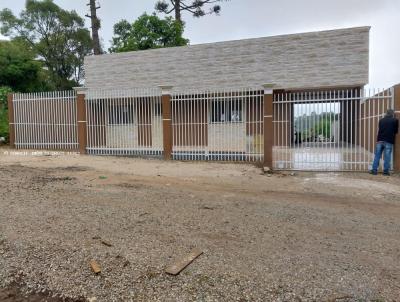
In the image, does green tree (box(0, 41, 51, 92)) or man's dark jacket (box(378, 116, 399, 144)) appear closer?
man's dark jacket (box(378, 116, 399, 144))

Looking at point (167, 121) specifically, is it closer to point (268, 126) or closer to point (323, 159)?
point (268, 126)

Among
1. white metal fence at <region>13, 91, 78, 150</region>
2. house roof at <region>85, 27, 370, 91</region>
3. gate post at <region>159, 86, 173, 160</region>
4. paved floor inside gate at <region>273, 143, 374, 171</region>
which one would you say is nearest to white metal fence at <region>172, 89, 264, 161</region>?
gate post at <region>159, 86, 173, 160</region>

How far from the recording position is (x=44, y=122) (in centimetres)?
1418

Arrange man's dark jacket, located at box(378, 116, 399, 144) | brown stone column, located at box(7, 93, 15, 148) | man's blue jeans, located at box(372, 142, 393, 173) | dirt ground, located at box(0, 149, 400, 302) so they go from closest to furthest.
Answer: dirt ground, located at box(0, 149, 400, 302)
man's dark jacket, located at box(378, 116, 399, 144)
man's blue jeans, located at box(372, 142, 393, 173)
brown stone column, located at box(7, 93, 15, 148)

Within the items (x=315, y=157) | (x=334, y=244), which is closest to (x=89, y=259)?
(x=334, y=244)

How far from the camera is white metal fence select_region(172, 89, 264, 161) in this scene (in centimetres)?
1148

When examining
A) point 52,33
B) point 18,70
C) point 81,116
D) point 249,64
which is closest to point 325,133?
point 249,64

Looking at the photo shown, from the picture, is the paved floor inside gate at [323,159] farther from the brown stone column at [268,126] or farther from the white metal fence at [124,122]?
the white metal fence at [124,122]

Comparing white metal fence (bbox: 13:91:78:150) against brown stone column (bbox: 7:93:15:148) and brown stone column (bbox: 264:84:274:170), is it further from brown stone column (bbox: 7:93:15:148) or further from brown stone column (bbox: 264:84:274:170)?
brown stone column (bbox: 264:84:274:170)

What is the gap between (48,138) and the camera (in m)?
14.2

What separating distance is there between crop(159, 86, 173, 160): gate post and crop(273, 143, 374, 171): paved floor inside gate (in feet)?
11.6

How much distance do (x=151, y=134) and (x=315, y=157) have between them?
255 inches

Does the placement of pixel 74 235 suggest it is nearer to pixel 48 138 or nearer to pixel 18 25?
pixel 48 138

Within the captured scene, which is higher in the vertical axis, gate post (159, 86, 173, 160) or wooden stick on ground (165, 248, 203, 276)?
gate post (159, 86, 173, 160)
